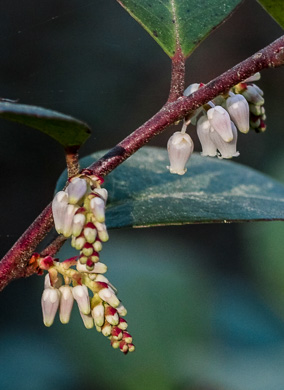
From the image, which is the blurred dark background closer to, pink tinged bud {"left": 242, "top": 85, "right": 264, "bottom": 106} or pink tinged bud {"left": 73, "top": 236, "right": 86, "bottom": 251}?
pink tinged bud {"left": 242, "top": 85, "right": 264, "bottom": 106}

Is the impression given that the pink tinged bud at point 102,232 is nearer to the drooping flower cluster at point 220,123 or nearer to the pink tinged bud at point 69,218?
the pink tinged bud at point 69,218

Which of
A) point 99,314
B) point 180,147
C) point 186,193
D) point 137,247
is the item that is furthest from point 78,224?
point 137,247

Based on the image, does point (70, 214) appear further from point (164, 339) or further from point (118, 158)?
point (164, 339)

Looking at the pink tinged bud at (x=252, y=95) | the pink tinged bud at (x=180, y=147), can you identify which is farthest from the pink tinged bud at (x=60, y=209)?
the pink tinged bud at (x=252, y=95)

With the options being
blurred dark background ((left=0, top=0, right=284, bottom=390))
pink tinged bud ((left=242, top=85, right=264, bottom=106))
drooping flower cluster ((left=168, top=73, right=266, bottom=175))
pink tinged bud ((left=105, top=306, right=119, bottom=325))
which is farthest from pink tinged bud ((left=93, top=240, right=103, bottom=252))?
blurred dark background ((left=0, top=0, right=284, bottom=390))

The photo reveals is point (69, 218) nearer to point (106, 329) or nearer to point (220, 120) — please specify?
point (106, 329)

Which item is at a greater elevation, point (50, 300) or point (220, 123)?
point (220, 123)
